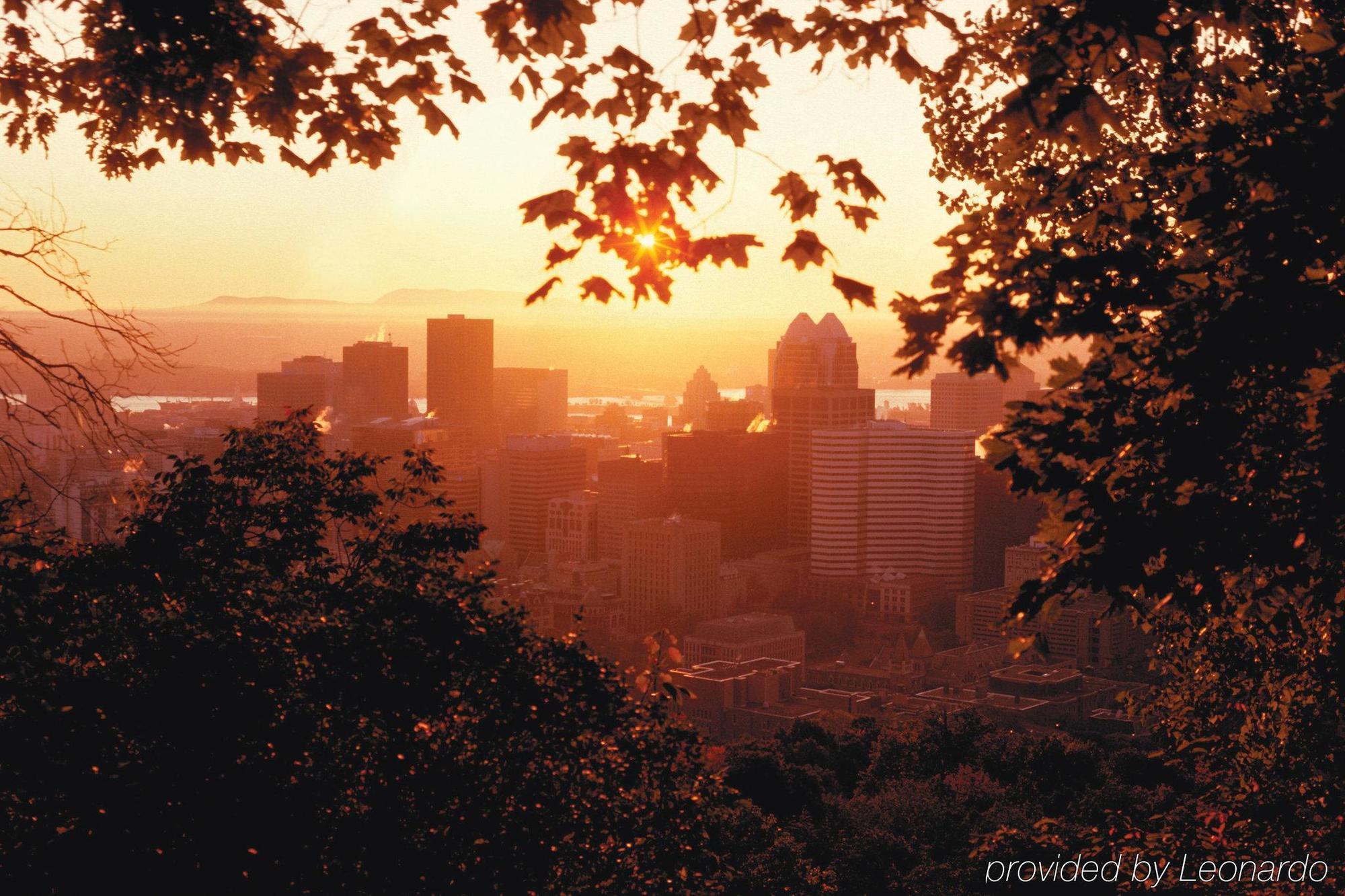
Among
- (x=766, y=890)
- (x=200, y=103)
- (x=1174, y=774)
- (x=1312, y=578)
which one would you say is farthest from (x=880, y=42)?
(x=1174, y=774)

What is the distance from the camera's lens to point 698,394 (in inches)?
5955

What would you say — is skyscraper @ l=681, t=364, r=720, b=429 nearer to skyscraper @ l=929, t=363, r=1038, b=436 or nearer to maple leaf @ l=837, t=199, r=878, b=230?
skyscraper @ l=929, t=363, r=1038, b=436

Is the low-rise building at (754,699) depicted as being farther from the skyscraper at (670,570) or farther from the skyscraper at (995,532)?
the skyscraper at (995,532)

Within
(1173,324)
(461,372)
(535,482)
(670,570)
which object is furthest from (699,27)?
(461,372)

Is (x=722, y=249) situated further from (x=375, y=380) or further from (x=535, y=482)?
(x=375, y=380)

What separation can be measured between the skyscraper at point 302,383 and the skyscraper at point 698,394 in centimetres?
3976

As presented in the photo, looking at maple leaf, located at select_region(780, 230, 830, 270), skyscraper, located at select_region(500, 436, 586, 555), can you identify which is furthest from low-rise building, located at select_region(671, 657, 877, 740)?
maple leaf, located at select_region(780, 230, 830, 270)

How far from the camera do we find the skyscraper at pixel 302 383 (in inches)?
4343

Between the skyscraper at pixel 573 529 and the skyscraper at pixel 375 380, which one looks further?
the skyscraper at pixel 375 380

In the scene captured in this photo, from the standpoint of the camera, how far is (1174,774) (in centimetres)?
2752

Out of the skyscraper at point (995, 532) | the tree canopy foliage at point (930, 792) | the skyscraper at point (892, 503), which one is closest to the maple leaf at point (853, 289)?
the tree canopy foliage at point (930, 792)

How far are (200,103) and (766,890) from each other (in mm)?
10606

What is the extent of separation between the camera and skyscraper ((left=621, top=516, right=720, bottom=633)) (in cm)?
8138

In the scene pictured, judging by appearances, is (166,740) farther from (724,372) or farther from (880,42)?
(724,372)
